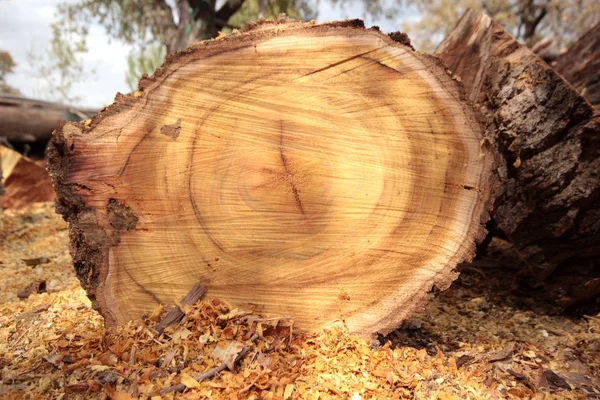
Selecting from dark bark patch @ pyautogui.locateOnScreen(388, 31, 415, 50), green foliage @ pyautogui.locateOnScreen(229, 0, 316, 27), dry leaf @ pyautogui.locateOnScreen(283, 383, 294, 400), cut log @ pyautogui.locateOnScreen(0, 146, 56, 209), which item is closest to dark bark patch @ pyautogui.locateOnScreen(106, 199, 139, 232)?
dry leaf @ pyautogui.locateOnScreen(283, 383, 294, 400)

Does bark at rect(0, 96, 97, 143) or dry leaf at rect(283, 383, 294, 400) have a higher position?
bark at rect(0, 96, 97, 143)

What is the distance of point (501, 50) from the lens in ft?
8.07

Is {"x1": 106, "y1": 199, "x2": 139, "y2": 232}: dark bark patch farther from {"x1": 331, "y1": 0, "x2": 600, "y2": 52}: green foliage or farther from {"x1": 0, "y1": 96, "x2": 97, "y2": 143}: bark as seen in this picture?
{"x1": 331, "y1": 0, "x2": 600, "y2": 52}: green foliage

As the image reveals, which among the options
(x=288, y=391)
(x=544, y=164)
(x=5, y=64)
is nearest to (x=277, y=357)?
(x=288, y=391)

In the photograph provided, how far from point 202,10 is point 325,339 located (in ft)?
23.6

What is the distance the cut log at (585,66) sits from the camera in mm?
3051

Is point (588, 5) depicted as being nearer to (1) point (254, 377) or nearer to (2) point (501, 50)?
(2) point (501, 50)

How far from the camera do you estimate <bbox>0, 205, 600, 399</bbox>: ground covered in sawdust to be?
1.63m

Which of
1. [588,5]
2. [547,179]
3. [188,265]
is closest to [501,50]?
[547,179]

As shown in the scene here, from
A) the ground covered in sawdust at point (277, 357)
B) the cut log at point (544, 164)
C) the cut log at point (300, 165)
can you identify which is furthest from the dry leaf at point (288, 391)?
the cut log at point (544, 164)

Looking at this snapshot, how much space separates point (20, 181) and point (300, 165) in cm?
418

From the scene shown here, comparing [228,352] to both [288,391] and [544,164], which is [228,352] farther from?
[544,164]

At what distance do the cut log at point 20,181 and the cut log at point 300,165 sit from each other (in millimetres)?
3450

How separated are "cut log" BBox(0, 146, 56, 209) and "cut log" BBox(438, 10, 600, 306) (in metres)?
4.31
